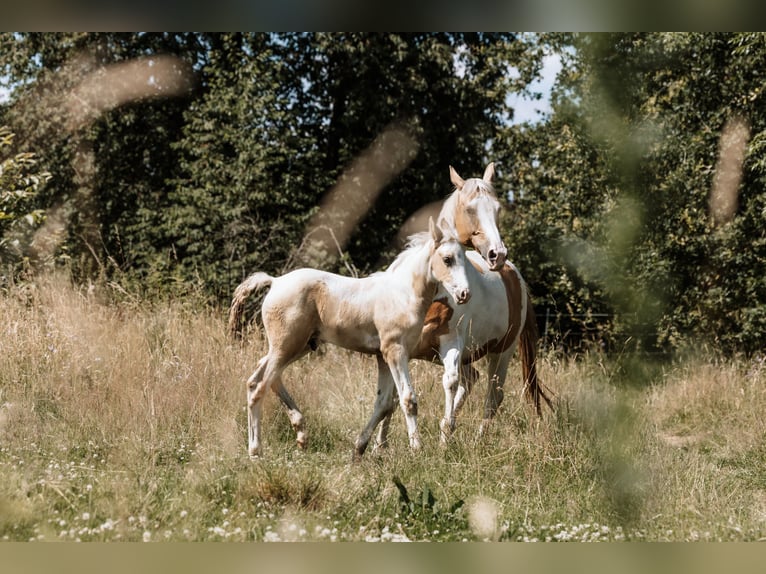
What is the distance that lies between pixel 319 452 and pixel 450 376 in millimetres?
1080

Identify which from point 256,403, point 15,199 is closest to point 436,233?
point 256,403

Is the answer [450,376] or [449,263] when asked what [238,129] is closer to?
[450,376]

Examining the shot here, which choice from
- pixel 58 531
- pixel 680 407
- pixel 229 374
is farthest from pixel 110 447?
pixel 680 407

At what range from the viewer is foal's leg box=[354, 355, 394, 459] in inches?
186

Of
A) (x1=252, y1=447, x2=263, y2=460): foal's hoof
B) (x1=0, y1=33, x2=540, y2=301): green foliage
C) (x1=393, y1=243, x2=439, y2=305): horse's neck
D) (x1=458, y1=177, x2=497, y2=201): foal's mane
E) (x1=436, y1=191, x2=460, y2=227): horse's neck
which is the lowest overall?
(x1=252, y1=447, x2=263, y2=460): foal's hoof

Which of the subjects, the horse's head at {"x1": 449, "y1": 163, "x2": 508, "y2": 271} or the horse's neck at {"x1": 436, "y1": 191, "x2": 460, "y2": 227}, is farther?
the horse's neck at {"x1": 436, "y1": 191, "x2": 460, "y2": 227}

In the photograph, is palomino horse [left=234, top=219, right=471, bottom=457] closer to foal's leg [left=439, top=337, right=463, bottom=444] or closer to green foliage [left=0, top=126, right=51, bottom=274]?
foal's leg [left=439, top=337, right=463, bottom=444]

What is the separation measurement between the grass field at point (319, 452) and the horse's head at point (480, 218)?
995mm

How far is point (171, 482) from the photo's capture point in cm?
397

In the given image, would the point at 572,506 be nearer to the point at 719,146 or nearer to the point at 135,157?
the point at 719,146

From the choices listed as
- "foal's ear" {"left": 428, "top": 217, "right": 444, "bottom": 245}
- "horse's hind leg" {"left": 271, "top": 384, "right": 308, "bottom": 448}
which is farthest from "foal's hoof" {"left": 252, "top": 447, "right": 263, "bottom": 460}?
"foal's ear" {"left": 428, "top": 217, "right": 444, "bottom": 245}

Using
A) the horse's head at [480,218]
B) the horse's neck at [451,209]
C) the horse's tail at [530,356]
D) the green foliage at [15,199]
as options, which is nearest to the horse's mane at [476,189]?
the horse's head at [480,218]

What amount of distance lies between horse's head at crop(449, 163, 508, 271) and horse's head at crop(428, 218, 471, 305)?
0.28 m
